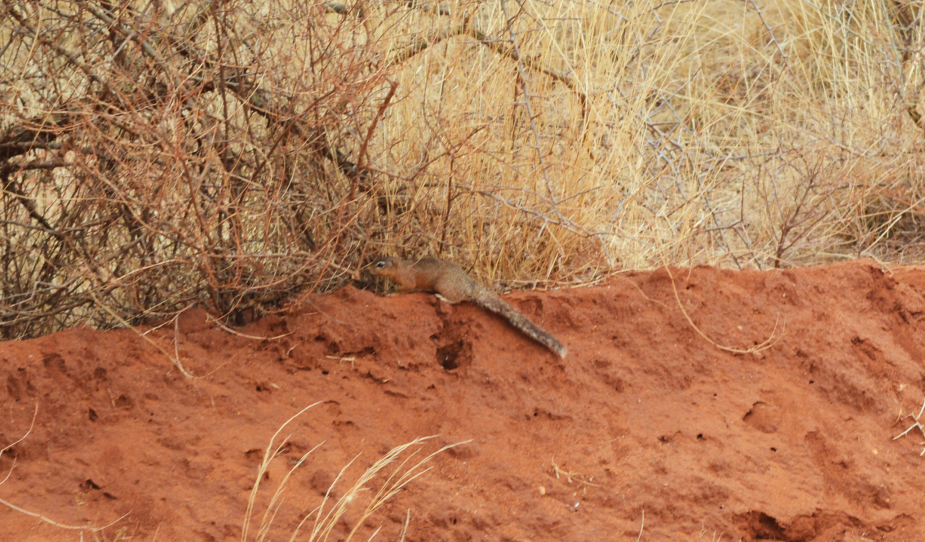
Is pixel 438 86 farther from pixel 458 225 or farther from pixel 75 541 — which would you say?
pixel 75 541

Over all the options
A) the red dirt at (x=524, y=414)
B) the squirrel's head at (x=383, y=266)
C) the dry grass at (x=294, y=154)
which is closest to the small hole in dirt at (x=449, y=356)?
the red dirt at (x=524, y=414)

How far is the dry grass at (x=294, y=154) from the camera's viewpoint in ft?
11.8

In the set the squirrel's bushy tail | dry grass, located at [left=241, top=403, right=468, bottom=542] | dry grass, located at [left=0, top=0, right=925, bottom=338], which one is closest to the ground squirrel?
the squirrel's bushy tail

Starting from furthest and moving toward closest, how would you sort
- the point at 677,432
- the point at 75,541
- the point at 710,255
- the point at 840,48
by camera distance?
the point at 840,48
the point at 710,255
the point at 677,432
the point at 75,541

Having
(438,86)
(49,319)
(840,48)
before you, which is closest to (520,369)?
(438,86)

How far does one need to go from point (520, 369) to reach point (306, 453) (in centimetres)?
109

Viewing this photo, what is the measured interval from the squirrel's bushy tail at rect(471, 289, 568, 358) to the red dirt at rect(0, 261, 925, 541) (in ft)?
0.20

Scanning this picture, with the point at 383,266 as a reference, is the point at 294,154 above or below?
above

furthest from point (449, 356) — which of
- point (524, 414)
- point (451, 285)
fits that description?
point (524, 414)

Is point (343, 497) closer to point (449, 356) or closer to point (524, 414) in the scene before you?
point (524, 414)

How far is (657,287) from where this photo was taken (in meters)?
4.32

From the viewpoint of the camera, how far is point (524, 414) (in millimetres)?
3822

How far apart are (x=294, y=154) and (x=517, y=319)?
122cm

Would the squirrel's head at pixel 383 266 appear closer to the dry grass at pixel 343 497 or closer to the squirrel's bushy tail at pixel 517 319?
the squirrel's bushy tail at pixel 517 319
